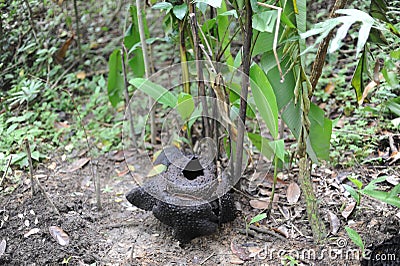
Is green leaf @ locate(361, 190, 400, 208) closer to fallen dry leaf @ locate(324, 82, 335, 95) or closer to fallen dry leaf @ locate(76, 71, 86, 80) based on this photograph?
fallen dry leaf @ locate(324, 82, 335, 95)

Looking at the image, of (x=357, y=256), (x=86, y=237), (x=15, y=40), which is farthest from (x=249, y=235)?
(x=15, y=40)

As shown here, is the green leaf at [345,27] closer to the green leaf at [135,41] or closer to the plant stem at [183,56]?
the plant stem at [183,56]

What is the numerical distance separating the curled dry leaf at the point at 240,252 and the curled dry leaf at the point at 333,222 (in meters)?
0.36

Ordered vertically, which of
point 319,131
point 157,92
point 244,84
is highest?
point 244,84

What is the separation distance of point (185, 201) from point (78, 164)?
89 cm

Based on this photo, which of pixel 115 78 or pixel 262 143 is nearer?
pixel 262 143

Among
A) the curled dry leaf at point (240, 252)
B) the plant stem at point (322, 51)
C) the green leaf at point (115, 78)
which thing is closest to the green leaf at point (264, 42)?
the plant stem at point (322, 51)

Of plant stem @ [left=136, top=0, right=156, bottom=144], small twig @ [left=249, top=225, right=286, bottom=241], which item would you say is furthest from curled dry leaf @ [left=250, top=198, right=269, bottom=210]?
plant stem @ [left=136, top=0, right=156, bottom=144]

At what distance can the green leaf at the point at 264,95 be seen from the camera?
1756 millimetres

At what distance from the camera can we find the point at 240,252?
5.96 feet

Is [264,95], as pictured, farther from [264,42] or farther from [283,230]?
[283,230]

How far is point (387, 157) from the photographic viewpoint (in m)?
2.20

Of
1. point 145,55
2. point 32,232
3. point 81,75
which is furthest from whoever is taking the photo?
point 81,75

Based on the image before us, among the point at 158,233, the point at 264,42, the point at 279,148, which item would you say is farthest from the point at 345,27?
the point at 158,233
